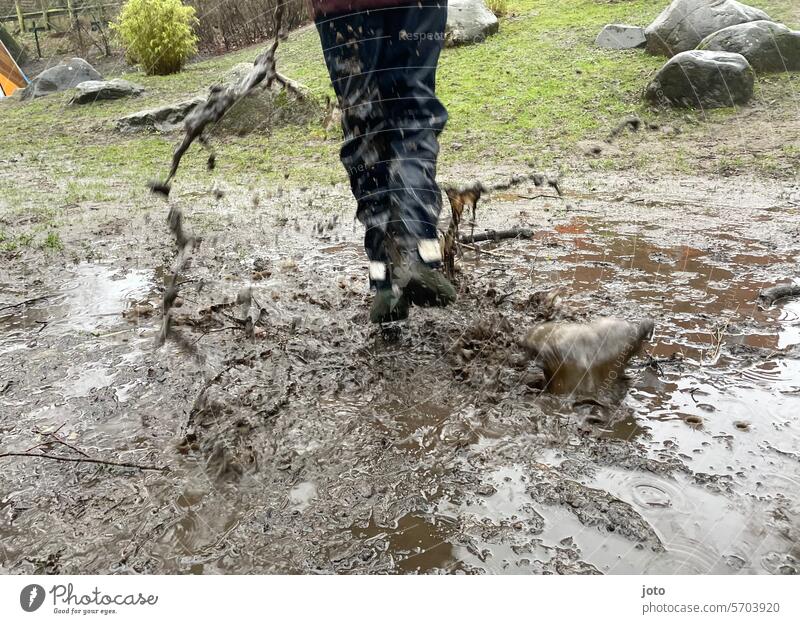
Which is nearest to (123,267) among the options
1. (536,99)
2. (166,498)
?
(166,498)

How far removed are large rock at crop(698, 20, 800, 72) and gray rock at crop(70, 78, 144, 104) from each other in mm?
7064

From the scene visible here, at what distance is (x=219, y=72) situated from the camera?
3.47m

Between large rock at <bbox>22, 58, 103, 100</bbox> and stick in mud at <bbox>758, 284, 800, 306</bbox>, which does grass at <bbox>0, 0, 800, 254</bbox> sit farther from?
large rock at <bbox>22, 58, 103, 100</bbox>

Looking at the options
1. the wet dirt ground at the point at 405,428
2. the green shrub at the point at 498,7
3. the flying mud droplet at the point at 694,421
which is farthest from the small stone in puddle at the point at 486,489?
→ the green shrub at the point at 498,7

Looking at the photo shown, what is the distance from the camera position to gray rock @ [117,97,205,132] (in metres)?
7.72

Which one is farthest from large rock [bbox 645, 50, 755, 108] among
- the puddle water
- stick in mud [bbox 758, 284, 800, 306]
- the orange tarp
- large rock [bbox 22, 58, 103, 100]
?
the orange tarp

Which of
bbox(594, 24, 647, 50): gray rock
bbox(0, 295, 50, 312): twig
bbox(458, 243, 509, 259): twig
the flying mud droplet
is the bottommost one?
bbox(458, 243, 509, 259): twig

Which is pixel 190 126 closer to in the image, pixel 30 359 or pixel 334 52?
pixel 334 52

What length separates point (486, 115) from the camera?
5.11 meters

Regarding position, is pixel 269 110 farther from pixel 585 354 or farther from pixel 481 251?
pixel 585 354

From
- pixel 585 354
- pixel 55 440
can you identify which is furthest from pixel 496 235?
pixel 55 440

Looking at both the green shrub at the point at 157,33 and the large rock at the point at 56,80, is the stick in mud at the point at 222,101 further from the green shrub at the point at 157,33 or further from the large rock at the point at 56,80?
the large rock at the point at 56,80

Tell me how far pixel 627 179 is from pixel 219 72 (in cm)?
283

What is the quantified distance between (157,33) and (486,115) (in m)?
2.87
